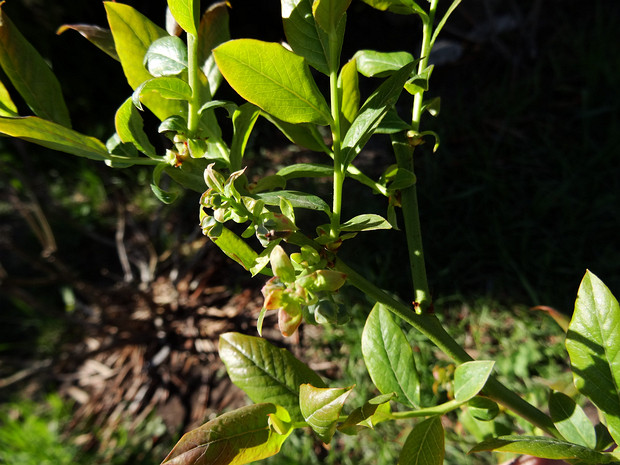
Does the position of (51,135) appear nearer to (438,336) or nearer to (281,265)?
(281,265)

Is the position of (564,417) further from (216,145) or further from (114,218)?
(114,218)

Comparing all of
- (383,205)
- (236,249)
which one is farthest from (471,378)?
(383,205)

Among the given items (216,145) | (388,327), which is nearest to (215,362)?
(388,327)

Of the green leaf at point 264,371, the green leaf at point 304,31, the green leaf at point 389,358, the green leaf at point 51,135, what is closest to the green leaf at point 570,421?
the green leaf at point 389,358

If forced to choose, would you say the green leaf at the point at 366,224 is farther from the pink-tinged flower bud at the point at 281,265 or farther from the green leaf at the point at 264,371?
the green leaf at the point at 264,371

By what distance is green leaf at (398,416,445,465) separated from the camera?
1.75 feet

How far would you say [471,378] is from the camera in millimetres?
508

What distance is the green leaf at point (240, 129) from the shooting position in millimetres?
506

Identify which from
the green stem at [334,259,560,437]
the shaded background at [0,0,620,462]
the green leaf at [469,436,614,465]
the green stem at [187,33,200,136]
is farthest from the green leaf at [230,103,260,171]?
the shaded background at [0,0,620,462]

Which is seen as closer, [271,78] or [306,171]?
[271,78]

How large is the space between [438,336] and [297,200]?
212 millimetres

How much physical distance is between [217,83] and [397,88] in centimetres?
21

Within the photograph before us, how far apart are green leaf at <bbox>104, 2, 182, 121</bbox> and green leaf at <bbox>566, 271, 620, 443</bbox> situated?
48cm

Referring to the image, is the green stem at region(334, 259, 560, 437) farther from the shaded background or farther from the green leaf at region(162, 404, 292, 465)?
the shaded background
